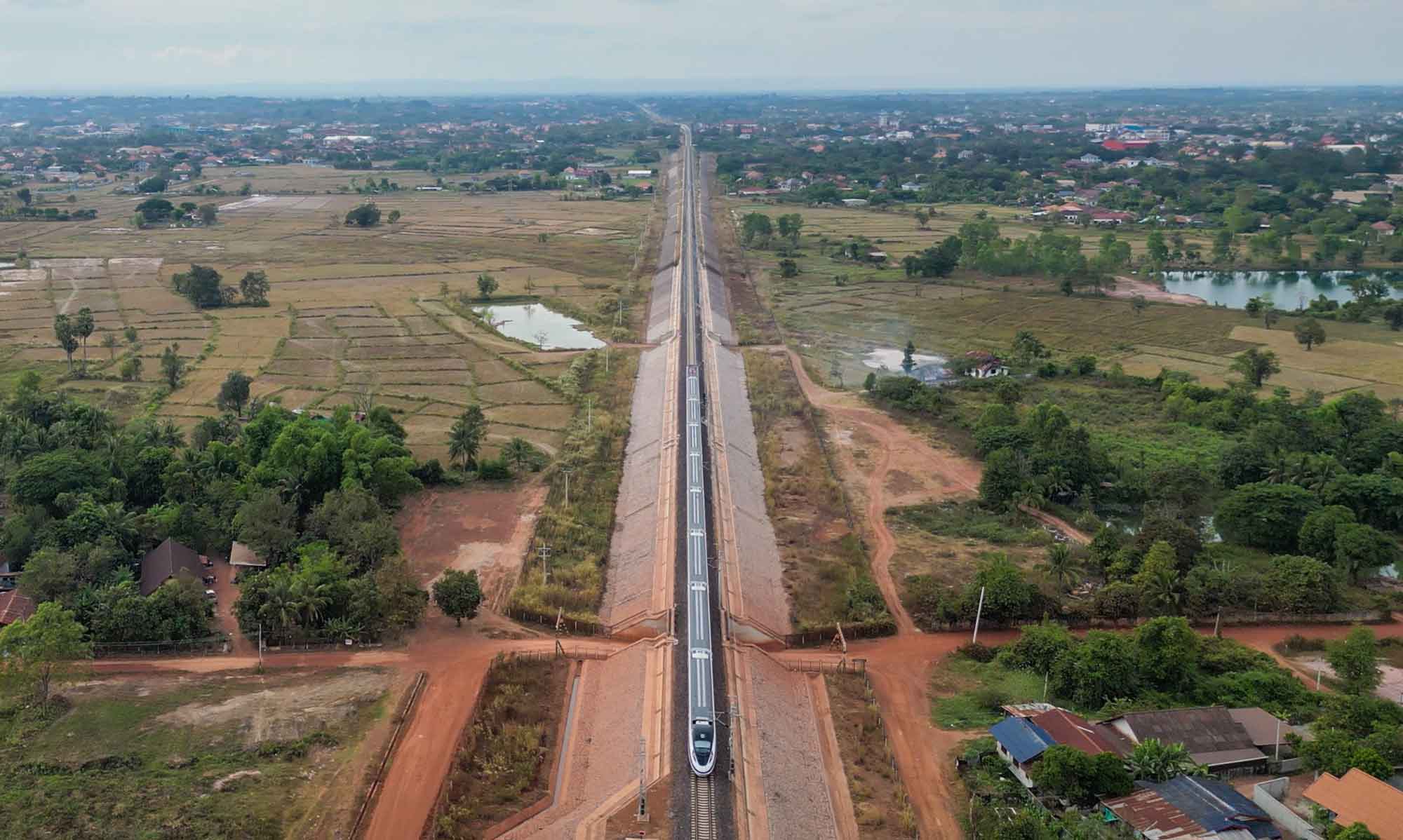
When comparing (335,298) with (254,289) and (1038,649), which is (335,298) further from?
(1038,649)

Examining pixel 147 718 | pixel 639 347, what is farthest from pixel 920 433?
pixel 147 718

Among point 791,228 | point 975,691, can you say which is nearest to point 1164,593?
point 975,691

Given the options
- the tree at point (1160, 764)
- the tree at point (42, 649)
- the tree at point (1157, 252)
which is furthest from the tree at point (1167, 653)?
the tree at point (1157, 252)

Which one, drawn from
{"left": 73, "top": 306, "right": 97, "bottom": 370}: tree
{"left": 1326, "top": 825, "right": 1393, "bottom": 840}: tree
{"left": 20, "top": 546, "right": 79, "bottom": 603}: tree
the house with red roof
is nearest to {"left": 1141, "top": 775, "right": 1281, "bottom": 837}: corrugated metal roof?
{"left": 1326, "top": 825, "right": 1393, "bottom": 840}: tree

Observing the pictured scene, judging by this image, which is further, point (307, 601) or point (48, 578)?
point (48, 578)

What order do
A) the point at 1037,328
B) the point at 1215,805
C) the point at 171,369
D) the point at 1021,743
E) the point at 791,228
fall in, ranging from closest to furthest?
the point at 1215,805 → the point at 1021,743 → the point at 171,369 → the point at 1037,328 → the point at 791,228

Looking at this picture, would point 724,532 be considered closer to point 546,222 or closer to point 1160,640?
point 1160,640

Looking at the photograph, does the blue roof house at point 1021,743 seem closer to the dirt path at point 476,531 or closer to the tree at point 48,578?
the dirt path at point 476,531
